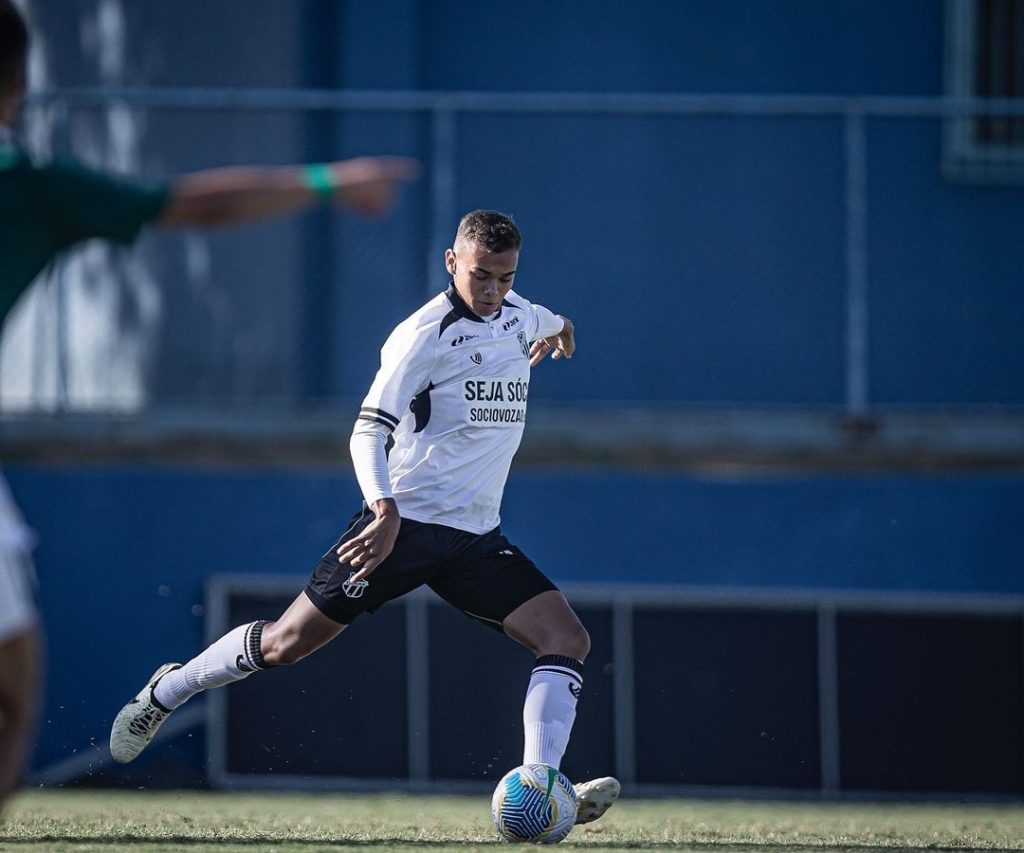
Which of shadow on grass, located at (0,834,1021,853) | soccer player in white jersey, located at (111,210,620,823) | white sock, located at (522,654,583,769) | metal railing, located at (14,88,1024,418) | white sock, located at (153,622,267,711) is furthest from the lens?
metal railing, located at (14,88,1024,418)

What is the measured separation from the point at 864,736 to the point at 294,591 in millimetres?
3509

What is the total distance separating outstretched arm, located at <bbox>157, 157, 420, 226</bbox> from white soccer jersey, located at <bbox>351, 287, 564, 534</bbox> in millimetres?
2171

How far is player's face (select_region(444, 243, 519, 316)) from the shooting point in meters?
6.36

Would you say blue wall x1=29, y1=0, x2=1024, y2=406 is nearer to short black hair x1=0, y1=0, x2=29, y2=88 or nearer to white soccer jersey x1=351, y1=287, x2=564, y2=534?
white soccer jersey x1=351, y1=287, x2=564, y2=534

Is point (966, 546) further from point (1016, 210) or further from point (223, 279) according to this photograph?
point (223, 279)

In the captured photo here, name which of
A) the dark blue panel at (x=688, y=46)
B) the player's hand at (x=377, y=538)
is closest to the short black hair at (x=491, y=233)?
the player's hand at (x=377, y=538)

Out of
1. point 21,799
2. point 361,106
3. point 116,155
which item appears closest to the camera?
point 21,799

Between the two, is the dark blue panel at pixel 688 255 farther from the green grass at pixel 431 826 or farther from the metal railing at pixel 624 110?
the green grass at pixel 431 826

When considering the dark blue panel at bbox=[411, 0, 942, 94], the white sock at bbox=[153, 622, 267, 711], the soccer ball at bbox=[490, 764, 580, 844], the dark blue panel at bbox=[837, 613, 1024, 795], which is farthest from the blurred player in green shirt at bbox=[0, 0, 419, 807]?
the dark blue panel at bbox=[411, 0, 942, 94]

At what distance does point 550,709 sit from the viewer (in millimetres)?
6137

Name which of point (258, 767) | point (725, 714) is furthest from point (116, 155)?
point (725, 714)

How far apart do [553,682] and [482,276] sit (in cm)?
142

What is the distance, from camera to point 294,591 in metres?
11.1

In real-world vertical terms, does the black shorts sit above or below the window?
below
